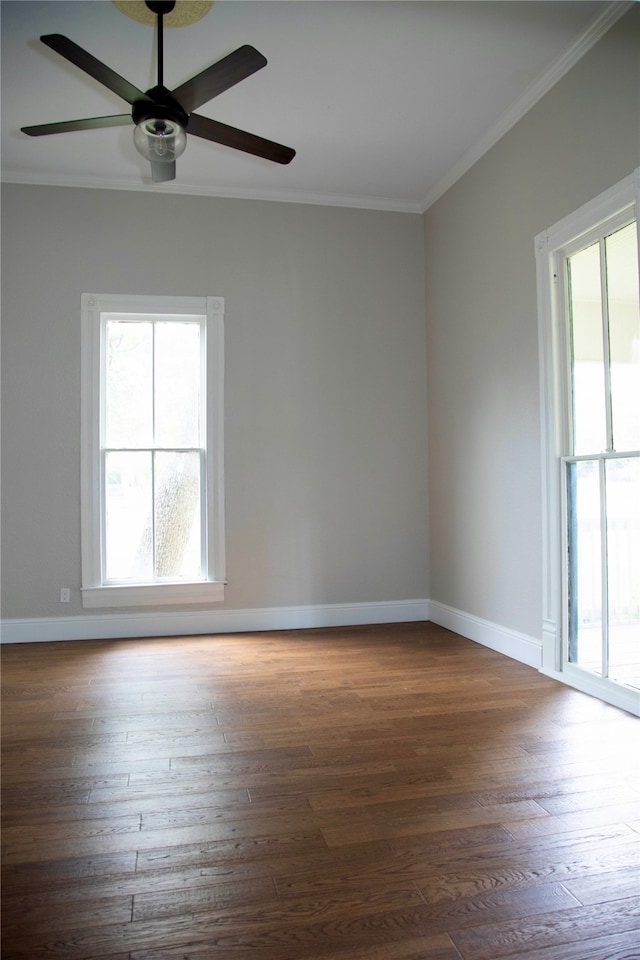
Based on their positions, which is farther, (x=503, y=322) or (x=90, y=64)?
(x=503, y=322)

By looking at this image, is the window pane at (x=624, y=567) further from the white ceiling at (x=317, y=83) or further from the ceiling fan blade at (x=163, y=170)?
the ceiling fan blade at (x=163, y=170)

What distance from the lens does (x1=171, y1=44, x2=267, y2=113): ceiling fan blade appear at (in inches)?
98.8

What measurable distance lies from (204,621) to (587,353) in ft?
10.2

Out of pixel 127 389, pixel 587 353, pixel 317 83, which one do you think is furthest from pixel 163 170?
pixel 587 353

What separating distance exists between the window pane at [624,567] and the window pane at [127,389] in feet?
10.3

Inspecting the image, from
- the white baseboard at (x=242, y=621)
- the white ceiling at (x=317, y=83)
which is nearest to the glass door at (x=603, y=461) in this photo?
the white baseboard at (x=242, y=621)

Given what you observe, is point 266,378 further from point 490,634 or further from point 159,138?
point 490,634

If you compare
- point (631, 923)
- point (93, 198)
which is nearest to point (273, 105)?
point (93, 198)

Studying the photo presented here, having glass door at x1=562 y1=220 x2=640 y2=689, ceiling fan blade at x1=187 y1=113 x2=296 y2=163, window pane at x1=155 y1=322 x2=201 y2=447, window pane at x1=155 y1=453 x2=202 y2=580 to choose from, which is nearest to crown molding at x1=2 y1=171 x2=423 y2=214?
window pane at x1=155 y1=322 x2=201 y2=447

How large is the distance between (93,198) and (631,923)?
5.01 meters

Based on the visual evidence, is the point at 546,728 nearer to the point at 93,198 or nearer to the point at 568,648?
the point at 568,648

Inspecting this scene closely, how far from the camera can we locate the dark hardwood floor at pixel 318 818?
5.11 feet

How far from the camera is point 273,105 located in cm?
387

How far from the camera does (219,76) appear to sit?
2.60m
